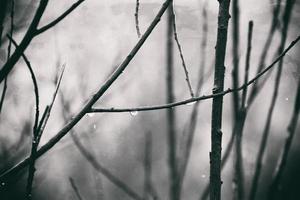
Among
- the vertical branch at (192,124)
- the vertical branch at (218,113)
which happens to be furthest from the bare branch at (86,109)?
the vertical branch at (192,124)

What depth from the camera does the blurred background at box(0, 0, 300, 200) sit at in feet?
5.41

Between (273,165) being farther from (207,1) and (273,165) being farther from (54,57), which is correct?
(54,57)

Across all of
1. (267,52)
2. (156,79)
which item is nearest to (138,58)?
(156,79)

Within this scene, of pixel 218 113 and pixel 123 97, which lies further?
pixel 123 97

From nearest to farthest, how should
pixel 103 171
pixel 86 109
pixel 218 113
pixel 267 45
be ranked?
1. pixel 86 109
2. pixel 218 113
3. pixel 267 45
4. pixel 103 171

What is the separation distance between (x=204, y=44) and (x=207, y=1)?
23 centimetres

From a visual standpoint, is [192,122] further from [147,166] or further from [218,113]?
[218,113]

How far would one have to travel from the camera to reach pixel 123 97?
173 centimetres

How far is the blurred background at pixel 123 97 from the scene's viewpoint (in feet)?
5.41

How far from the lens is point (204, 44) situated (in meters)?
1.71

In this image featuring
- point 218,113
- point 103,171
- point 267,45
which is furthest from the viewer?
point 103,171

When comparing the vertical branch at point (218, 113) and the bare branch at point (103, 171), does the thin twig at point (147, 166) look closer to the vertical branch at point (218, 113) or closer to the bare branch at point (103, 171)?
the bare branch at point (103, 171)

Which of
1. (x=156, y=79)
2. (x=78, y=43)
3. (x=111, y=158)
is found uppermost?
(x=78, y=43)

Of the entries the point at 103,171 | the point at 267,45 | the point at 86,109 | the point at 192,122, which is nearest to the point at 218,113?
the point at 86,109
